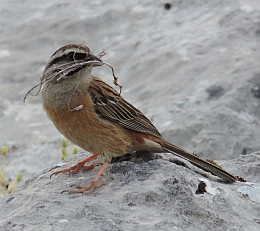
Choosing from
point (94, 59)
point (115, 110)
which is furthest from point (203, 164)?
point (94, 59)

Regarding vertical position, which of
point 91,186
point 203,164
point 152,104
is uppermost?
point 152,104

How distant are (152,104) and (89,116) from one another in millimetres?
3332

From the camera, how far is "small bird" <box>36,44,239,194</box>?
18.4 feet

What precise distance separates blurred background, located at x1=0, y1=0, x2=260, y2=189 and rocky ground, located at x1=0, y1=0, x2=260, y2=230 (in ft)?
0.06

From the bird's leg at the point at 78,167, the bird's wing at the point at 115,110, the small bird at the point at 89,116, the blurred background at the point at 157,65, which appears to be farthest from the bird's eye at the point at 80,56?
the blurred background at the point at 157,65

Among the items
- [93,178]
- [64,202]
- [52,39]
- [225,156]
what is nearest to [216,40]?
[225,156]

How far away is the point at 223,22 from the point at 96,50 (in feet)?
7.06

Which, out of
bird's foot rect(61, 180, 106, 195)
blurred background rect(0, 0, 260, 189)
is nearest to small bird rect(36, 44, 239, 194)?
bird's foot rect(61, 180, 106, 195)

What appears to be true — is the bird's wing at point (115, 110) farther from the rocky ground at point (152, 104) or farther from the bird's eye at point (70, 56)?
the rocky ground at point (152, 104)

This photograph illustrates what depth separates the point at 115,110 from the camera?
6008 mm

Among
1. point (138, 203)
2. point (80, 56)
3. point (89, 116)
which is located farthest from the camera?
point (89, 116)

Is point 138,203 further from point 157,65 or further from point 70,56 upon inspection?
point 157,65

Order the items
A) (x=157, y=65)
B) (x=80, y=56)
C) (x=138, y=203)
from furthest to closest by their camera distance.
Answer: (x=157, y=65)
(x=80, y=56)
(x=138, y=203)

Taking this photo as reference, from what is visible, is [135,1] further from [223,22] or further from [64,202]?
[64,202]
